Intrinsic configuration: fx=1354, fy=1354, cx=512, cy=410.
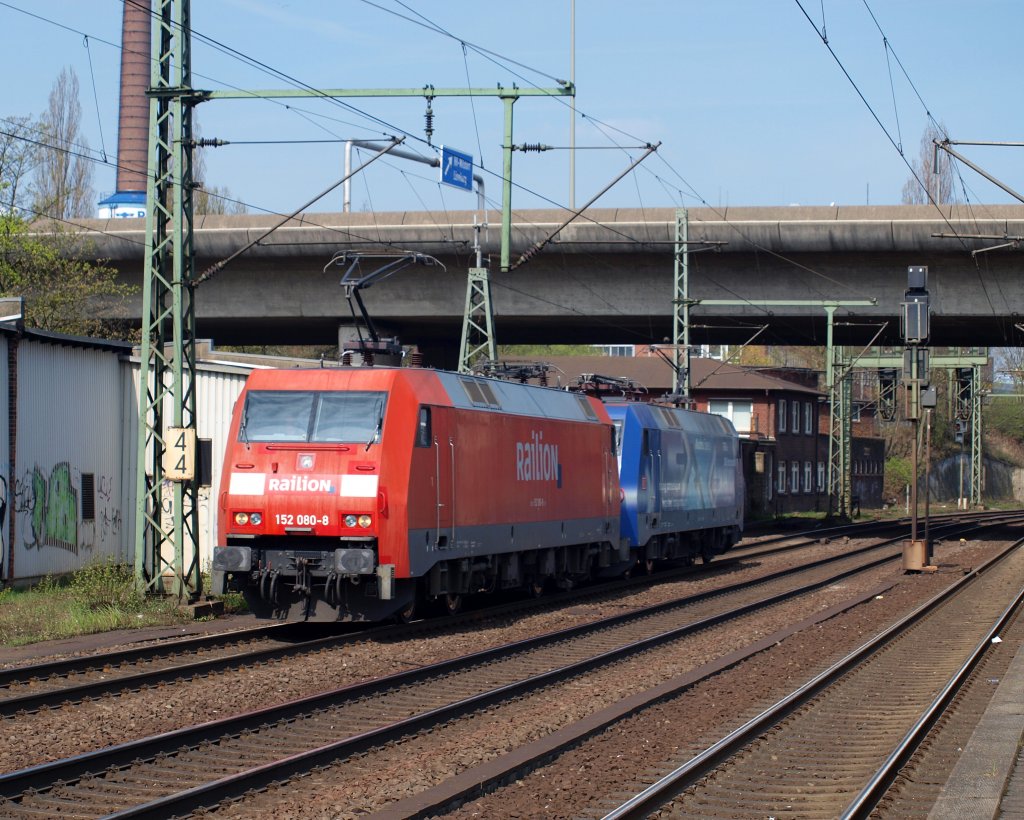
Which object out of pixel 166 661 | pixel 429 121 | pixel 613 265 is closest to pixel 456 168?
pixel 429 121

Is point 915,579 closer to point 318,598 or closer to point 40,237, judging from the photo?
point 318,598

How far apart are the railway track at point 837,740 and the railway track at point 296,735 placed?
6.63 ft

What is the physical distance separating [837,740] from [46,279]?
27012mm

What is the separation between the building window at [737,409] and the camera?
208ft

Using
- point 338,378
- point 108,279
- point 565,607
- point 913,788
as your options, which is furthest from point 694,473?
point 913,788

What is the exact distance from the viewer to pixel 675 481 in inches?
1043

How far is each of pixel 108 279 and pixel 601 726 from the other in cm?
2627

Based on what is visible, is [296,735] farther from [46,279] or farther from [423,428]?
[46,279]

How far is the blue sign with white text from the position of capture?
871 inches

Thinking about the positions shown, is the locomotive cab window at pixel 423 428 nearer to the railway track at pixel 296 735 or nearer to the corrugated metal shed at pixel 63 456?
the railway track at pixel 296 735

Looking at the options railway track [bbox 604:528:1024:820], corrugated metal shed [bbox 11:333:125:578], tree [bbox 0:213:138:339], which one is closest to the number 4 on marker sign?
corrugated metal shed [bbox 11:333:125:578]

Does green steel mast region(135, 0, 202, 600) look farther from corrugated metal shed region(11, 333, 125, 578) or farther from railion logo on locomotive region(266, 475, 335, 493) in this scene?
corrugated metal shed region(11, 333, 125, 578)

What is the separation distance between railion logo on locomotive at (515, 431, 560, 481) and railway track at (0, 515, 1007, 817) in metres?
3.06

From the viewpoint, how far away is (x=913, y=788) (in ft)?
30.1
